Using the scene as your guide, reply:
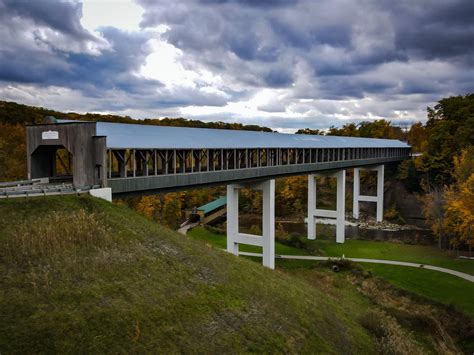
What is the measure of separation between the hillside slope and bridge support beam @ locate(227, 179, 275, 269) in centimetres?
1073

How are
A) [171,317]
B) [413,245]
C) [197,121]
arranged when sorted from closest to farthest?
[171,317] < [413,245] < [197,121]

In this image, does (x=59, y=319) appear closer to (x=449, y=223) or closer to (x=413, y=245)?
(x=449, y=223)

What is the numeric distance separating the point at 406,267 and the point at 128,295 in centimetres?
2656

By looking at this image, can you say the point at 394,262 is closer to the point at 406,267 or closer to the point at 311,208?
the point at 406,267

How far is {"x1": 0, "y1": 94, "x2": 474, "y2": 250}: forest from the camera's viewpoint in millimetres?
38375

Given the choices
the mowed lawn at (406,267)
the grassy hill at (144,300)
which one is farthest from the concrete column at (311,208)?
the grassy hill at (144,300)

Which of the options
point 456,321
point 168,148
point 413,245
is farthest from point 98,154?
point 413,245

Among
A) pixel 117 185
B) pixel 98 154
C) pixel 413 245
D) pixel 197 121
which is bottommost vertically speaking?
pixel 413 245

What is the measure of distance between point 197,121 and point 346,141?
215 feet

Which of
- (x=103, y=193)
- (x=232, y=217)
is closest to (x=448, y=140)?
(x=232, y=217)

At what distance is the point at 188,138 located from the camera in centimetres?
2317

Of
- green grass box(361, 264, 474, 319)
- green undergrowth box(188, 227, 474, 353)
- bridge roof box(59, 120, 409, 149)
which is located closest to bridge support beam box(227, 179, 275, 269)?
green undergrowth box(188, 227, 474, 353)

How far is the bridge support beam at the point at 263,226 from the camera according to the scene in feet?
95.2

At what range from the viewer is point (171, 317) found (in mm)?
11930
